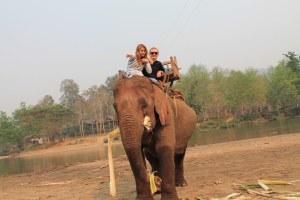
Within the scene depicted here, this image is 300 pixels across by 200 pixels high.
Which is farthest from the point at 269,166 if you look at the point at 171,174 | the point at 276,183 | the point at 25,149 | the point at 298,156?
the point at 25,149

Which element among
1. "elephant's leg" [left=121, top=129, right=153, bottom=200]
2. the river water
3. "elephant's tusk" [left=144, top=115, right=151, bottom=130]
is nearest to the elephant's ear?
"elephant's tusk" [left=144, top=115, right=151, bottom=130]

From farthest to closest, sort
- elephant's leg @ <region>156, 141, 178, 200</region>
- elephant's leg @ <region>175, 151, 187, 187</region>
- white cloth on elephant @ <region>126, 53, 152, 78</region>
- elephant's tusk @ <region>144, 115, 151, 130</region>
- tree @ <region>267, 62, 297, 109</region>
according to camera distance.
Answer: tree @ <region>267, 62, 297, 109</region> → elephant's leg @ <region>175, 151, 187, 187</region> → white cloth on elephant @ <region>126, 53, 152, 78</region> → elephant's leg @ <region>156, 141, 178, 200</region> → elephant's tusk @ <region>144, 115, 151, 130</region>

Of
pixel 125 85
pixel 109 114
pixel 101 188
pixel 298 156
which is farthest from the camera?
pixel 109 114

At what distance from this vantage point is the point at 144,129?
→ 6.68 m

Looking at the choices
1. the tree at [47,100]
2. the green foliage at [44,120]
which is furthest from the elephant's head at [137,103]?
the tree at [47,100]

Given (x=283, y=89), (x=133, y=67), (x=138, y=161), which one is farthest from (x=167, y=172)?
(x=283, y=89)

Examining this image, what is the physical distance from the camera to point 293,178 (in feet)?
26.6

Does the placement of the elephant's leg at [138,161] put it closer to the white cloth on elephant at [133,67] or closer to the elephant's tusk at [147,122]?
the elephant's tusk at [147,122]

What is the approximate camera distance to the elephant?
626 cm

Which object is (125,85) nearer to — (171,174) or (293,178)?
(171,174)

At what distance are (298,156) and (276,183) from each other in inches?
186

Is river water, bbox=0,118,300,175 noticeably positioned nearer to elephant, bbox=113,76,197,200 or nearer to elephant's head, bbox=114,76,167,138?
elephant, bbox=113,76,197,200

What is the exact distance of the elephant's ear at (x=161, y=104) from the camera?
277 inches

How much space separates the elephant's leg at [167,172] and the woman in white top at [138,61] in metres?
1.65
